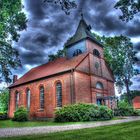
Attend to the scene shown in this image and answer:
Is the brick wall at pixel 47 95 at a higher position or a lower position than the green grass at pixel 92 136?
higher

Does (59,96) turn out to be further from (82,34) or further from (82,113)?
(82,34)

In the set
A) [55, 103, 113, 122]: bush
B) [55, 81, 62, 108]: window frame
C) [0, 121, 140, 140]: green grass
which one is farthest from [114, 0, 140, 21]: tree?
[55, 81, 62, 108]: window frame

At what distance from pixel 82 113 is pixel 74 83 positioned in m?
5.50

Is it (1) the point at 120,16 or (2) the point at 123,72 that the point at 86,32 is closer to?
(2) the point at 123,72

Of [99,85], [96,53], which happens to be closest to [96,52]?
[96,53]

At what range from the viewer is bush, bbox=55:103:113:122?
21.0 metres

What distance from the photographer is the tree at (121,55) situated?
42953 millimetres

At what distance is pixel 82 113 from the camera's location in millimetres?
21328

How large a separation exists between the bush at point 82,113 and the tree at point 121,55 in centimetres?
2164

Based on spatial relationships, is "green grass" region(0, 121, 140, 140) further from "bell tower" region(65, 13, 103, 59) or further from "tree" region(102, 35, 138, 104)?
"tree" region(102, 35, 138, 104)

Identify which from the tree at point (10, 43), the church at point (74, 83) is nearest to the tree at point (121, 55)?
the church at point (74, 83)

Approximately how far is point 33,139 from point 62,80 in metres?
19.7

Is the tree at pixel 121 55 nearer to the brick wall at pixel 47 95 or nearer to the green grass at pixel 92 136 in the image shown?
the brick wall at pixel 47 95

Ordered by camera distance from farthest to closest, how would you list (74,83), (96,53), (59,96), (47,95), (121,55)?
1. (121,55)
2. (96,53)
3. (47,95)
4. (59,96)
5. (74,83)
